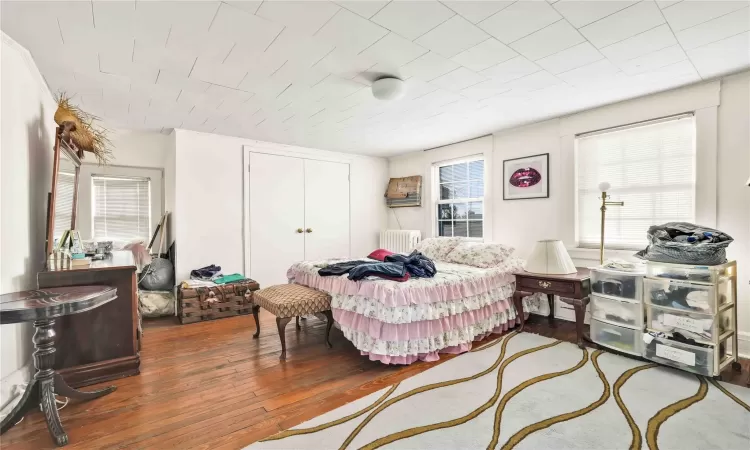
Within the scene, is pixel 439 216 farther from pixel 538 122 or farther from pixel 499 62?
pixel 499 62

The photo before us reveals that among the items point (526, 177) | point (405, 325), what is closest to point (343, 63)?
point (405, 325)

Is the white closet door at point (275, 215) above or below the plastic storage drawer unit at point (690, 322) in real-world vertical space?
above

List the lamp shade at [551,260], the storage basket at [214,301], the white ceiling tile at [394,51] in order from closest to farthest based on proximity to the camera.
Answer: the white ceiling tile at [394,51]
the lamp shade at [551,260]
the storage basket at [214,301]

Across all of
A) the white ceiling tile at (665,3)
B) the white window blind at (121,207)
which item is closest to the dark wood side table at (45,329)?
the white window blind at (121,207)

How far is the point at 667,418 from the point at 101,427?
122 inches

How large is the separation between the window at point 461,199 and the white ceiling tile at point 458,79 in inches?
77.7

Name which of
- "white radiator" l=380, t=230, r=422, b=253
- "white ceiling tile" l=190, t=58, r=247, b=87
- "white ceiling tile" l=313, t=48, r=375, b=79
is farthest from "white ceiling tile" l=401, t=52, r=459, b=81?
"white radiator" l=380, t=230, r=422, b=253

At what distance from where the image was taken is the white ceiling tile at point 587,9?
1829 millimetres

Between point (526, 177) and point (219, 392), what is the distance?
12.4 ft

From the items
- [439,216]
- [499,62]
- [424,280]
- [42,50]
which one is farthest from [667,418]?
[42,50]

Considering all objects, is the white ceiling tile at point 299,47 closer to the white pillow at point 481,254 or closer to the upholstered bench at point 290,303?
the upholstered bench at point 290,303

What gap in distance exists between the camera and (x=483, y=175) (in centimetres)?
467

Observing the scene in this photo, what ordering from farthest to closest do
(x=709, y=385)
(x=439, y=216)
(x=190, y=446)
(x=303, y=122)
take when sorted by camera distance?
(x=439, y=216), (x=303, y=122), (x=709, y=385), (x=190, y=446)

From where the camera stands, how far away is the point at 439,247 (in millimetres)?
4293
